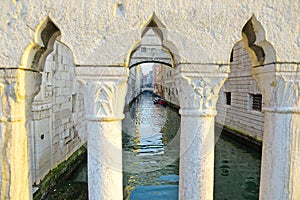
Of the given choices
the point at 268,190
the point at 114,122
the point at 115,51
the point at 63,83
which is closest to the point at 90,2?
the point at 115,51

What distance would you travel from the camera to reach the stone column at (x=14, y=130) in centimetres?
155

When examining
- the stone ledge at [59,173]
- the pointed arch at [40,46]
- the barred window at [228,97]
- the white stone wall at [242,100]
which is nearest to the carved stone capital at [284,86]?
the pointed arch at [40,46]

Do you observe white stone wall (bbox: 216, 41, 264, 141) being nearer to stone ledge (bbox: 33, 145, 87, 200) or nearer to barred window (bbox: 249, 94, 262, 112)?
barred window (bbox: 249, 94, 262, 112)

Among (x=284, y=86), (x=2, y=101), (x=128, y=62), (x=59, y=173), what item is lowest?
(x=59, y=173)

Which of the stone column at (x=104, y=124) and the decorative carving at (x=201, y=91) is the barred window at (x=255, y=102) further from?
the stone column at (x=104, y=124)

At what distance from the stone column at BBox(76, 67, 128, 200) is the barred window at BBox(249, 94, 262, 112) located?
6510mm

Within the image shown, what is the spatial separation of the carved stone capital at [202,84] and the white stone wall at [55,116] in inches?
118

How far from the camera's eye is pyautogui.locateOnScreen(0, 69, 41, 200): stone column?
1555mm

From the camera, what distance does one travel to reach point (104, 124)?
1.57 meters

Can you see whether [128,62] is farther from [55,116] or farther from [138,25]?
[55,116]

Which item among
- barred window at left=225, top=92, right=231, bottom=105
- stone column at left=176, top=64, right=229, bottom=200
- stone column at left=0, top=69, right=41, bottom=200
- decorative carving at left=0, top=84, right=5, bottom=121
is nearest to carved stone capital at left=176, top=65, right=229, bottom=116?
stone column at left=176, top=64, right=229, bottom=200

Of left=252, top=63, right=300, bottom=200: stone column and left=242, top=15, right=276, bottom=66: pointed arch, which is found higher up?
left=242, top=15, right=276, bottom=66: pointed arch

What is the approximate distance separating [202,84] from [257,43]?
50 cm

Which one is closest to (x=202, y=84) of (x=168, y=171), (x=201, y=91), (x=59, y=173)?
(x=201, y=91)
